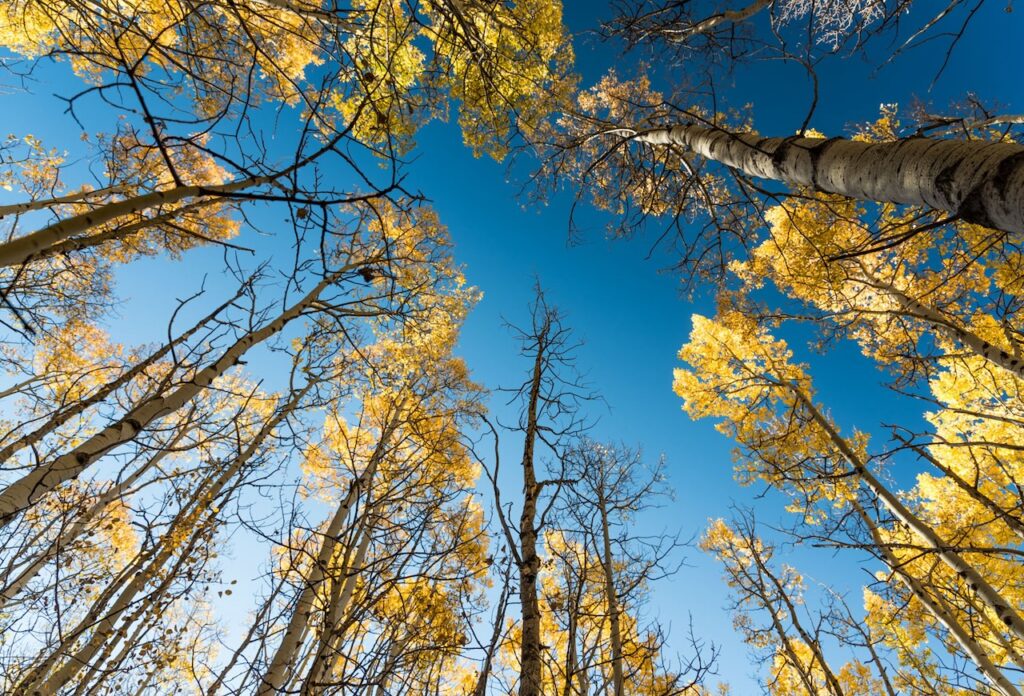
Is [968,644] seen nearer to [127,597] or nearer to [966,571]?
[966,571]

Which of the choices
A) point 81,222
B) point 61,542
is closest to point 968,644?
point 81,222

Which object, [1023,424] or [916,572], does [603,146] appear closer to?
[1023,424]

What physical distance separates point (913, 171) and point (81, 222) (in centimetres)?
294

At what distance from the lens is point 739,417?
8.16 m

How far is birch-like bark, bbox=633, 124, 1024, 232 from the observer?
4.34ft

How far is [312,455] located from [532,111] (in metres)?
6.94

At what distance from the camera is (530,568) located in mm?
2053

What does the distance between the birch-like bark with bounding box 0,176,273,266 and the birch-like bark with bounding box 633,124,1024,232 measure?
2161 millimetres

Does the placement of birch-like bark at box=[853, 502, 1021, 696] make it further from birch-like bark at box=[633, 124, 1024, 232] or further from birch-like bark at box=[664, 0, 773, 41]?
birch-like bark at box=[664, 0, 773, 41]

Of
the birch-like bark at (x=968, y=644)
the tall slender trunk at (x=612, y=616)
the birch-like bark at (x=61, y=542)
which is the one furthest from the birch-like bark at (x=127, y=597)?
the birch-like bark at (x=968, y=644)

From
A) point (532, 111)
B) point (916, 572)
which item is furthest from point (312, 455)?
point (916, 572)

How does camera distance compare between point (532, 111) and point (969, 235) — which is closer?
point (532, 111)

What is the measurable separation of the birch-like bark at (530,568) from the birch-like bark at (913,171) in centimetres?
184

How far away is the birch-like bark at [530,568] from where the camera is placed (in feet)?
5.86
